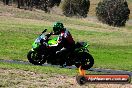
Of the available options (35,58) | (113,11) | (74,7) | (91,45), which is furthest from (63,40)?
(74,7)

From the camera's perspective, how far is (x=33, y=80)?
18891 millimetres

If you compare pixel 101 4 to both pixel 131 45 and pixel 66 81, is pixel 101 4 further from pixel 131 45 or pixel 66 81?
pixel 66 81

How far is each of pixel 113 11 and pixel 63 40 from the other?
13084cm

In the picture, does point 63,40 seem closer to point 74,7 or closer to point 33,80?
point 33,80

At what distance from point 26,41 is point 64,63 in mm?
39554

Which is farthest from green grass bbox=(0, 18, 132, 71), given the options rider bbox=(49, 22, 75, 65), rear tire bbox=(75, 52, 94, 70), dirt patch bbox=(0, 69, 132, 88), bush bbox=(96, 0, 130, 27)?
bush bbox=(96, 0, 130, 27)

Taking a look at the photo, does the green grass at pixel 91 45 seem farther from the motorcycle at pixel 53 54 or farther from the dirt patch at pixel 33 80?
the motorcycle at pixel 53 54

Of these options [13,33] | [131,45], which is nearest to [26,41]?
[13,33]

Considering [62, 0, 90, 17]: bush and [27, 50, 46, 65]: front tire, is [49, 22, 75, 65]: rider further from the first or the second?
[62, 0, 90, 17]: bush

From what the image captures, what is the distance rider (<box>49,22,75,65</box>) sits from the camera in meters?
10.4

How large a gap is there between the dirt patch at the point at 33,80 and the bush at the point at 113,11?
11868 centimetres

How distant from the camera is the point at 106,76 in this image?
9477 mm

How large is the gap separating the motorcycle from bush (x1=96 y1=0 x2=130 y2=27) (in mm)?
127552

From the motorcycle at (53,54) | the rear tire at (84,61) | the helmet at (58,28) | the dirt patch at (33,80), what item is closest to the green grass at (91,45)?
the dirt patch at (33,80)
